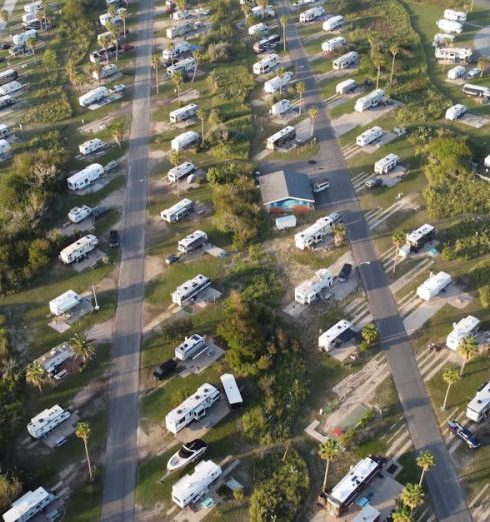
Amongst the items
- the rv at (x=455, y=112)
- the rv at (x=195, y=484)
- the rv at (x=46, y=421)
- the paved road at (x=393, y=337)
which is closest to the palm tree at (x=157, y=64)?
the paved road at (x=393, y=337)

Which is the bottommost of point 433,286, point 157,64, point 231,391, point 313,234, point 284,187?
point 433,286

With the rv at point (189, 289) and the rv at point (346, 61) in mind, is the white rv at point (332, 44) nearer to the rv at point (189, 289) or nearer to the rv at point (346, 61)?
the rv at point (346, 61)

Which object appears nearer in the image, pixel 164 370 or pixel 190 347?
pixel 164 370

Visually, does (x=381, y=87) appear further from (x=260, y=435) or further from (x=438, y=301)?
(x=260, y=435)

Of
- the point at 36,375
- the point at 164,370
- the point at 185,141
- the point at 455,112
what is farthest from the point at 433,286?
the point at 185,141

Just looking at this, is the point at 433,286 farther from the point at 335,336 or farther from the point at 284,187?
the point at 284,187

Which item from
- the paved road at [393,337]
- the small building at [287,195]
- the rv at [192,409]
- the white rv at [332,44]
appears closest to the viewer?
the paved road at [393,337]

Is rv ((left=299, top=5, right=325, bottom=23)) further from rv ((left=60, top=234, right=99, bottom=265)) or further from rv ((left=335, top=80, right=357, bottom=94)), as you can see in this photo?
rv ((left=60, top=234, right=99, bottom=265))

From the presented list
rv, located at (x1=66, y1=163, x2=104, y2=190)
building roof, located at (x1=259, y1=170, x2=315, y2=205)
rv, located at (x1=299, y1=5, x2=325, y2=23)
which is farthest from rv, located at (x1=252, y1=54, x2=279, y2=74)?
rv, located at (x1=66, y1=163, x2=104, y2=190)
